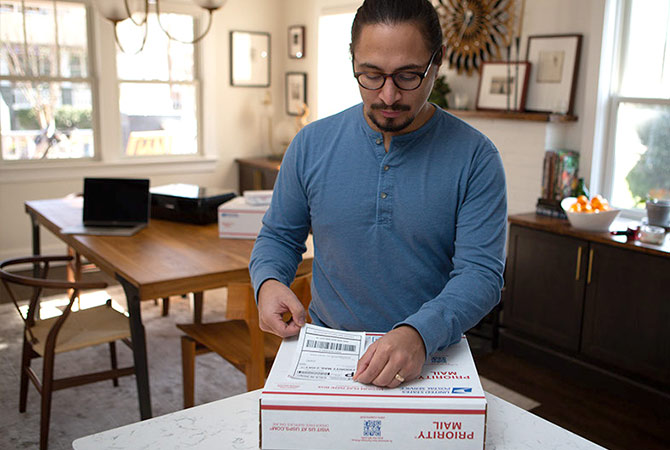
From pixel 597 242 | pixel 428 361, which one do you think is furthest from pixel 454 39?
pixel 428 361

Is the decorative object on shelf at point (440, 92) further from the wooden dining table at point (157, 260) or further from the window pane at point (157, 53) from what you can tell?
the window pane at point (157, 53)

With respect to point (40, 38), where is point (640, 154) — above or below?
below

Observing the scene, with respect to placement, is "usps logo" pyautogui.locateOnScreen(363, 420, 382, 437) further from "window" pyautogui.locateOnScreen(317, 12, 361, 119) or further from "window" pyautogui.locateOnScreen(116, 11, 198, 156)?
"window" pyautogui.locateOnScreen(116, 11, 198, 156)

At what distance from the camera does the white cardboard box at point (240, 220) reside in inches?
119

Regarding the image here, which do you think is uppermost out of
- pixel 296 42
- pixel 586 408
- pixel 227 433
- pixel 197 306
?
pixel 296 42

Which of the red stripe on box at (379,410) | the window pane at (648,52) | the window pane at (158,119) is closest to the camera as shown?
the red stripe on box at (379,410)

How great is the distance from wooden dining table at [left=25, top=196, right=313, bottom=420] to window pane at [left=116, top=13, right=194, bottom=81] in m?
2.57

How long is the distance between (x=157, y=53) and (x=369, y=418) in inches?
211

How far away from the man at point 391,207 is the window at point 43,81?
4461mm

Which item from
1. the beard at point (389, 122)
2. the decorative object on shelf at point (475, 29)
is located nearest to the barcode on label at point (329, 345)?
the beard at point (389, 122)

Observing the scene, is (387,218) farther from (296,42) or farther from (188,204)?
(296,42)

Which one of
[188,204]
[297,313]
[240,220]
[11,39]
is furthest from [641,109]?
[11,39]

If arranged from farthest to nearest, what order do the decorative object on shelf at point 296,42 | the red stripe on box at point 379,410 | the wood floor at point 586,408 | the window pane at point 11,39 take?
the decorative object on shelf at point 296,42, the window pane at point 11,39, the wood floor at point 586,408, the red stripe on box at point 379,410

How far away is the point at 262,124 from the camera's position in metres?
6.46
